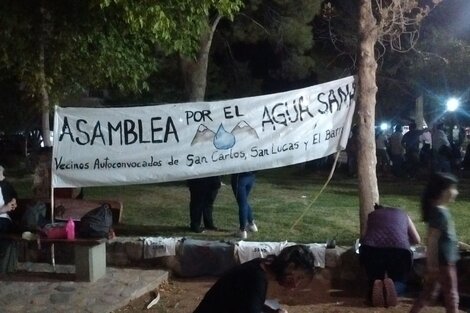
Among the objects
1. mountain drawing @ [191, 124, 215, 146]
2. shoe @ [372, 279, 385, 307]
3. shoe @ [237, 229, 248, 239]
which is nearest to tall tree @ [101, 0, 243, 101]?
mountain drawing @ [191, 124, 215, 146]

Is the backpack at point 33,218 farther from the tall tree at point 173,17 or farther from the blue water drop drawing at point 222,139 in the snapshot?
the tall tree at point 173,17

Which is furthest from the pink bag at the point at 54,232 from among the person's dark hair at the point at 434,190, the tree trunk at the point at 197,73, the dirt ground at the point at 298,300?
the tree trunk at the point at 197,73

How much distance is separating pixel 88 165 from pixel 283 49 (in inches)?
802

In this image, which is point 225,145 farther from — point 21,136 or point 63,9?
point 21,136

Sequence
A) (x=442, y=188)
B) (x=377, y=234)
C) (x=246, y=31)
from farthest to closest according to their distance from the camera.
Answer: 1. (x=246, y=31)
2. (x=377, y=234)
3. (x=442, y=188)

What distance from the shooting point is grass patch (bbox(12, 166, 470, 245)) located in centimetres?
1140

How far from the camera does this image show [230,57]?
3081 cm

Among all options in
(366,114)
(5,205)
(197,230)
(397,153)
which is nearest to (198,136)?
(366,114)

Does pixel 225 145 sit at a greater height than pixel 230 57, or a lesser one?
lesser

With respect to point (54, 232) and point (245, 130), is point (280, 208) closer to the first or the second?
point (245, 130)

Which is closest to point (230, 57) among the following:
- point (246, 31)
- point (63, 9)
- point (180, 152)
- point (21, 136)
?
point (246, 31)

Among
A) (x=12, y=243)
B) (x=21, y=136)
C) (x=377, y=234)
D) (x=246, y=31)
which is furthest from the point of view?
(x=21, y=136)

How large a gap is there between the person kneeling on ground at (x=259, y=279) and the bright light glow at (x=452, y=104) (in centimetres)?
2983

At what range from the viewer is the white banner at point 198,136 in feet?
30.3
